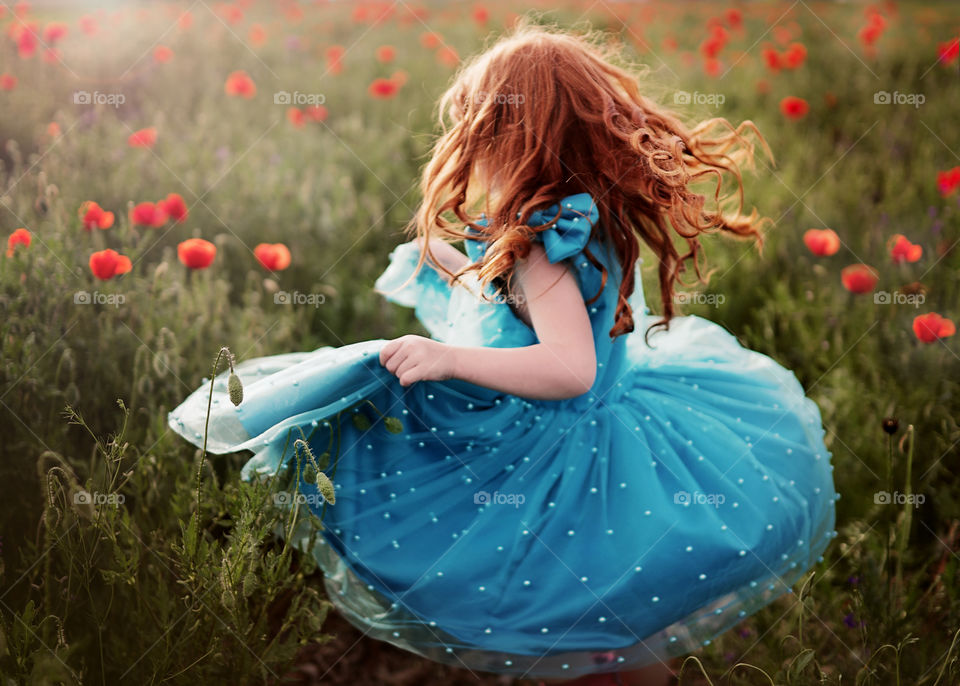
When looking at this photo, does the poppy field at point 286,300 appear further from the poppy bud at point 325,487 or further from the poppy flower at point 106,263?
the poppy bud at point 325,487

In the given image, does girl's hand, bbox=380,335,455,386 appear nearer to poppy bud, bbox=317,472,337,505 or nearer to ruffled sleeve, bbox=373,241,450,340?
poppy bud, bbox=317,472,337,505

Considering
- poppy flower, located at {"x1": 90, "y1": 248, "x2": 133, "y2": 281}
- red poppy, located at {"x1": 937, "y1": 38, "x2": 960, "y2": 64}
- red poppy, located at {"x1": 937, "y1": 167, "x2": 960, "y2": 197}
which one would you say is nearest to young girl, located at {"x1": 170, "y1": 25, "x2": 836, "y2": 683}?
poppy flower, located at {"x1": 90, "y1": 248, "x2": 133, "y2": 281}

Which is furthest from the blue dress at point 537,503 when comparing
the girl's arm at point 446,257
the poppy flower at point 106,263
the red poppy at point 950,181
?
the red poppy at point 950,181

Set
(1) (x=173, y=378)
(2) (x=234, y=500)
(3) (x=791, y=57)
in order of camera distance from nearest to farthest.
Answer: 1. (2) (x=234, y=500)
2. (1) (x=173, y=378)
3. (3) (x=791, y=57)

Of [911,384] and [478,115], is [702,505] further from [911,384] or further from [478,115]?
[911,384]

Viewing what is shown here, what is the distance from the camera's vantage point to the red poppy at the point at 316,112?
3.77 meters

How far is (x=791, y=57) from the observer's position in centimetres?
360

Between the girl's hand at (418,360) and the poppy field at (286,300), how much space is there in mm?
282

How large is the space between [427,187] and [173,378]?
798 mm

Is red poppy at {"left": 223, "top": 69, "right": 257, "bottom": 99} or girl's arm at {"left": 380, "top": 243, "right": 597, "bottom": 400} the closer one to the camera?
girl's arm at {"left": 380, "top": 243, "right": 597, "bottom": 400}

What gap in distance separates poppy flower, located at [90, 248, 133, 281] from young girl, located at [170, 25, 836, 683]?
1.41ft

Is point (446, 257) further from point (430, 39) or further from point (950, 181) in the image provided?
point (430, 39)

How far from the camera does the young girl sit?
146cm

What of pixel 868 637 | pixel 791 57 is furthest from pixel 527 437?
pixel 791 57
